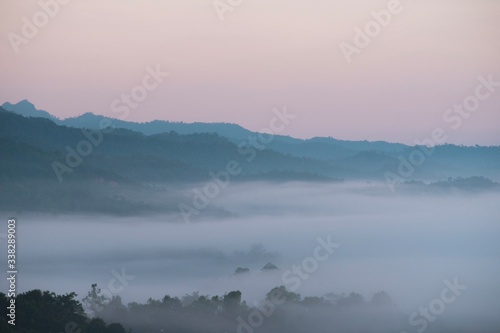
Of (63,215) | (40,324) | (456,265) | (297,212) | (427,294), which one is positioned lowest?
(40,324)

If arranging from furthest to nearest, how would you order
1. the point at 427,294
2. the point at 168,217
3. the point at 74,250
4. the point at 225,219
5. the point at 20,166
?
the point at 225,219 → the point at 168,217 → the point at 20,166 → the point at 74,250 → the point at 427,294

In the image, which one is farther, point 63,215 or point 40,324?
point 63,215

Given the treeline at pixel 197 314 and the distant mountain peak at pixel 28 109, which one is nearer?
the treeline at pixel 197 314

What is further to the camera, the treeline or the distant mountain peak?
the distant mountain peak

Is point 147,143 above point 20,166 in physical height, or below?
above

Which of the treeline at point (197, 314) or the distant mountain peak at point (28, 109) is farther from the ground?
the distant mountain peak at point (28, 109)

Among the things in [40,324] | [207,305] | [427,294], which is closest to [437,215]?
[427,294]

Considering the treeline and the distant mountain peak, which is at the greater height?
the distant mountain peak

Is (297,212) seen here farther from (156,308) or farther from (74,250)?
(156,308)

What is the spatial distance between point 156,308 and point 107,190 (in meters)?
42.6

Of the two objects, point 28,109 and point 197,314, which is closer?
point 197,314

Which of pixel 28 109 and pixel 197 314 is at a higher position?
pixel 28 109

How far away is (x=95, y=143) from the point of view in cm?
8762

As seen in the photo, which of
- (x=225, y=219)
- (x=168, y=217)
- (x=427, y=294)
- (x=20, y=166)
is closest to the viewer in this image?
(x=427, y=294)
